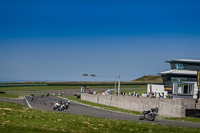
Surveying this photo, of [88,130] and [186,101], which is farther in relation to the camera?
[186,101]

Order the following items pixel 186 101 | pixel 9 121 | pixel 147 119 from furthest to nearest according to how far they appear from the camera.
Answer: pixel 186 101 < pixel 147 119 < pixel 9 121

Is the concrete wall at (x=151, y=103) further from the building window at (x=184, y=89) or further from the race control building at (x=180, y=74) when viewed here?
the race control building at (x=180, y=74)

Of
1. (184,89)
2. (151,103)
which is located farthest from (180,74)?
(151,103)

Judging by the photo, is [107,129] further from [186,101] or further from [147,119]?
[186,101]

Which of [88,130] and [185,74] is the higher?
[185,74]

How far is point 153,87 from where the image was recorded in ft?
282

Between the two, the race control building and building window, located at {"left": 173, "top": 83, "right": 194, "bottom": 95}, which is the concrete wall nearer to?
building window, located at {"left": 173, "top": 83, "right": 194, "bottom": 95}

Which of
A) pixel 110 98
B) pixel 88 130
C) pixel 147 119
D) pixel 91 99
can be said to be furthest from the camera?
pixel 91 99

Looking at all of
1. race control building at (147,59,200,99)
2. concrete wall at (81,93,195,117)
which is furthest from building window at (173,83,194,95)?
race control building at (147,59,200,99)

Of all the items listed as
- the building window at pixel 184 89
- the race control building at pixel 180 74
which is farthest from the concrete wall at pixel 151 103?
the race control building at pixel 180 74

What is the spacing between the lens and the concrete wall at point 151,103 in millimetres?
34250

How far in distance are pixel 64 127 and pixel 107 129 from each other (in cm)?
225

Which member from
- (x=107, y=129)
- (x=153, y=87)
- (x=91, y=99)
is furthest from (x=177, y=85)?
(x=107, y=129)

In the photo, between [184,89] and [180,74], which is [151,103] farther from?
[180,74]
